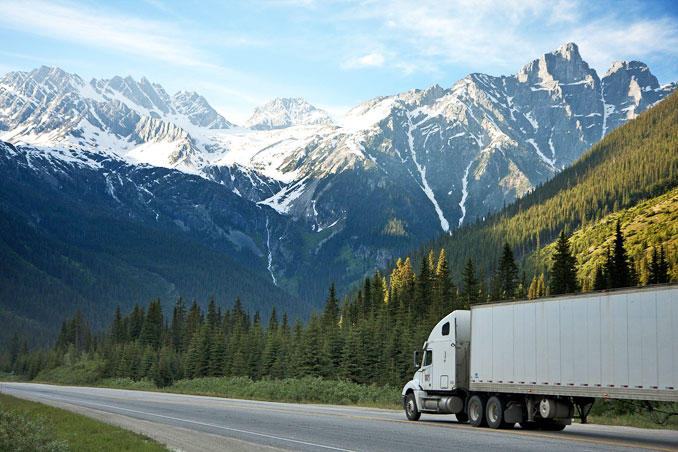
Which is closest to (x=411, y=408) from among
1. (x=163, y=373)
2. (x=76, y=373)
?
(x=163, y=373)

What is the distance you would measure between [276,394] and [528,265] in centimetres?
13377

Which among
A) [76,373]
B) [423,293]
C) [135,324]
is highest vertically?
[423,293]

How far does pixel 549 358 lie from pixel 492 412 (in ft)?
→ 13.3

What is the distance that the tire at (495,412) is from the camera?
1054 inches

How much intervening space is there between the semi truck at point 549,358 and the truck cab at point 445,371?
4cm

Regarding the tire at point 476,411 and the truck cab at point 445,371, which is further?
the truck cab at point 445,371

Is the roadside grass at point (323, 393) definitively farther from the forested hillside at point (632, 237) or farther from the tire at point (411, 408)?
the forested hillside at point (632, 237)

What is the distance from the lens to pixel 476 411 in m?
28.5

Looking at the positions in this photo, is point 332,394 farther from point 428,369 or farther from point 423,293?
point 423,293

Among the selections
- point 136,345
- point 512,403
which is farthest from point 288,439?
point 136,345

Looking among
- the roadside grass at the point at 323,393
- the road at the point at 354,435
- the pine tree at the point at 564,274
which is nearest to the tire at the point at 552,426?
the road at the point at 354,435

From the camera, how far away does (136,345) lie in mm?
115312

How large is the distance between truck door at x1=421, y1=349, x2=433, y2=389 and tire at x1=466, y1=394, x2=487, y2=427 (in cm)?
297

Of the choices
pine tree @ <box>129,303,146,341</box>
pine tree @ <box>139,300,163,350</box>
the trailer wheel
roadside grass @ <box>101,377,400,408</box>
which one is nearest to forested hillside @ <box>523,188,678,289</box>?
roadside grass @ <box>101,377,400,408</box>
